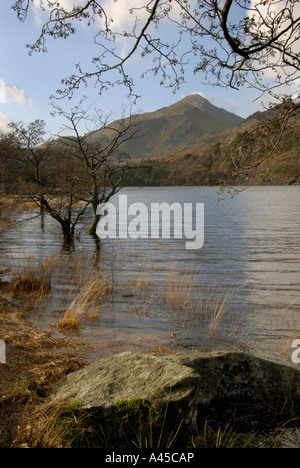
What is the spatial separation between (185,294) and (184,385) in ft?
25.2

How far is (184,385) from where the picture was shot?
3816mm

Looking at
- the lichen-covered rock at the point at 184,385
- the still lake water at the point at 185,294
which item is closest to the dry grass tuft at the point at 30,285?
the still lake water at the point at 185,294

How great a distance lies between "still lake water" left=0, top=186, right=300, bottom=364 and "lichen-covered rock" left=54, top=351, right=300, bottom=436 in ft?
8.32

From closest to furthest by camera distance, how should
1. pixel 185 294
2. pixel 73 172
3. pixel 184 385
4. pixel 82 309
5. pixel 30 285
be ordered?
1. pixel 184 385
2. pixel 82 309
3. pixel 185 294
4. pixel 30 285
5. pixel 73 172

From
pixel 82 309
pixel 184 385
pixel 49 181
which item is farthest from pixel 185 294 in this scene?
pixel 49 181

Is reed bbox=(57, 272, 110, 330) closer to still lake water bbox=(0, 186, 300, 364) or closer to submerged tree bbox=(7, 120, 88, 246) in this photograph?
still lake water bbox=(0, 186, 300, 364)

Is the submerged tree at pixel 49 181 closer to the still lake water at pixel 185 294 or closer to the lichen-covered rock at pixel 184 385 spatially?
the still lake water at pixel 185 294

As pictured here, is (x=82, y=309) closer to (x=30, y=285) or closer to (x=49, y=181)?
(x=30, y=285)

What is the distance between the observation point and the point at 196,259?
18.6 m

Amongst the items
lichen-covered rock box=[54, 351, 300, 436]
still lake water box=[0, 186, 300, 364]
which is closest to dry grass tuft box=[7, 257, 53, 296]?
still lake water box=[0, 186, 300, 364]

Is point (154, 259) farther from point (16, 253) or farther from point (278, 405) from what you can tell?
point (278, 405)

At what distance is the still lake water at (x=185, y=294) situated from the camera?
808cm
